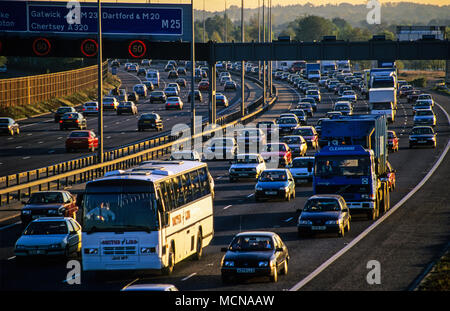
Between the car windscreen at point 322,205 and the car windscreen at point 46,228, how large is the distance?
9078 mm

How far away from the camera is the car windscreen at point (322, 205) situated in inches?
1375

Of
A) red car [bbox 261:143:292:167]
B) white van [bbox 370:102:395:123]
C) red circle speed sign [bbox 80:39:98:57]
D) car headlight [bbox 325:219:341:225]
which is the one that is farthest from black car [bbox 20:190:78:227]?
white van [bbox 370:102:395:123]

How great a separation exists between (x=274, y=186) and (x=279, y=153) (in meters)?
13.7

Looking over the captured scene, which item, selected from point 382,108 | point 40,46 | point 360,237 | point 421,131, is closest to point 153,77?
point 382,108

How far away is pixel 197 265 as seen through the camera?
29469 mm

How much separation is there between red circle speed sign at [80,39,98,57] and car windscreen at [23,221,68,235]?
1330 inches

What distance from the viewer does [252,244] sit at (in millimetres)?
26984

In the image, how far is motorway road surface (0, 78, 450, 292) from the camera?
2614 cm

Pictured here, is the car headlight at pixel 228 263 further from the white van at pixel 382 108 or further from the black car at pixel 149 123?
the white van at pixel 382 108

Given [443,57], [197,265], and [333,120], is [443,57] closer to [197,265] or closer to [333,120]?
[333,120]

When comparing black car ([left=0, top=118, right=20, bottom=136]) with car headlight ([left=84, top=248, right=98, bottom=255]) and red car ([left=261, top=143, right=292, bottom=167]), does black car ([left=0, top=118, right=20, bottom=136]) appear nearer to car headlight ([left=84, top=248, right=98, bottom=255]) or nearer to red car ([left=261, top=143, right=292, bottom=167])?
red car ([left=261, top=143, right=292, bottom=167])

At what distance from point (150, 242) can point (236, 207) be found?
17.3 meters

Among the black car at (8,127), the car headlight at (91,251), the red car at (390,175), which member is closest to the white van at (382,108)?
the black car at (8,127)
